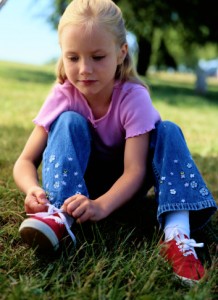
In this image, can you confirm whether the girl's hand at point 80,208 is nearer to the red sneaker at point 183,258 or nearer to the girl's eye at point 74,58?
the red sneaker at point 183,258

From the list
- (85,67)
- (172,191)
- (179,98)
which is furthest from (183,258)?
(179,98)

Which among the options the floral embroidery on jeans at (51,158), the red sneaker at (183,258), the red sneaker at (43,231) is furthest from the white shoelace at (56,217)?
the red sneaker at (183,258)

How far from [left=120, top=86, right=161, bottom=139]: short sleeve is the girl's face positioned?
0.44 ft

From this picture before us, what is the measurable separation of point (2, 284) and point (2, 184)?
115 centimetres

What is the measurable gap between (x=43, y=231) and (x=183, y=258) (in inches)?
21.2

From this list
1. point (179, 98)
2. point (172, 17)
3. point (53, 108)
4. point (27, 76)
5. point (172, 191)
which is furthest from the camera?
point (172, 17)

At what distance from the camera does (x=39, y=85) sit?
11000 millimetres

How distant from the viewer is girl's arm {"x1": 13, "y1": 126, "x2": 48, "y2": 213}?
5.96 ft

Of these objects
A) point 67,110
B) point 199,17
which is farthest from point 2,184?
point 199,17

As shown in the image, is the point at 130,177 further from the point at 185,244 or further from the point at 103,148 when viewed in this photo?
the point at 185,244

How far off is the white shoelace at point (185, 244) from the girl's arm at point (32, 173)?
1.76 ft

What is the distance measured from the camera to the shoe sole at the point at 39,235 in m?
1.58

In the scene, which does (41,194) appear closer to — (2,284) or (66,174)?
(66,174)

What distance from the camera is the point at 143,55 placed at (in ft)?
64.6
